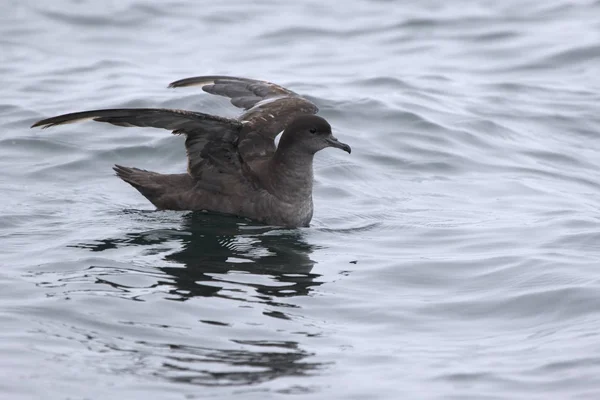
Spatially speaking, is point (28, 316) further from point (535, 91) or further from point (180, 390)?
point (535, 91)

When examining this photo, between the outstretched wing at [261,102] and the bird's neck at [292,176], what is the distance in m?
0.50

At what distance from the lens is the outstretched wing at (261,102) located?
10547mm

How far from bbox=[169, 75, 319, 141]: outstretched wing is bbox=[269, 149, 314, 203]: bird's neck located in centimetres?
50

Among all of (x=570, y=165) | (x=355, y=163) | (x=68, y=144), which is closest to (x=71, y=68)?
(x=68, y=144)

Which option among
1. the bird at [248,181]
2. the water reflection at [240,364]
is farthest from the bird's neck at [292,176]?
the water reflection at [240,364]

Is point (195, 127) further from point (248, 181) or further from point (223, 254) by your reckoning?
point (223, 254)

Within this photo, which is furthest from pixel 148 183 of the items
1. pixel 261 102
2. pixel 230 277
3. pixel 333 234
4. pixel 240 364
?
pixel 240 364

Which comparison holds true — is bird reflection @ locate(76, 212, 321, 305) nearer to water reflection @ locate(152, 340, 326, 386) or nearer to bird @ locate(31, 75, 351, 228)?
bird @ locate(31, 75, 351, 228)

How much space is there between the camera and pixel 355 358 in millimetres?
6746

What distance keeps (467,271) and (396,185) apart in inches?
127

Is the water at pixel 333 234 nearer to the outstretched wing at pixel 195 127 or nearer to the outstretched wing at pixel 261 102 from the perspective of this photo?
the outstretched wing at pixel 195 127

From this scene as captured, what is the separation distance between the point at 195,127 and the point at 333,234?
→ 5.28 ft

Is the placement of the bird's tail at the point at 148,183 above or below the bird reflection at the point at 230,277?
above

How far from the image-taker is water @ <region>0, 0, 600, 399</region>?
653 centimetres
